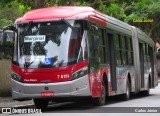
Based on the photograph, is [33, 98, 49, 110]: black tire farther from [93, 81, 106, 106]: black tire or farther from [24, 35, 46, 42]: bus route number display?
[24, 35, 46, 42]: bus route number display

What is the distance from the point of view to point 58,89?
15.4m

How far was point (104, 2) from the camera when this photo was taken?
2486cm

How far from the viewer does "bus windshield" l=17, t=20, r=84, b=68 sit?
15.6 meters

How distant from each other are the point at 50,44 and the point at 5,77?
7428 mm

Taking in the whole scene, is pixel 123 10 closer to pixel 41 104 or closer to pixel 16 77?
pixel 41 104

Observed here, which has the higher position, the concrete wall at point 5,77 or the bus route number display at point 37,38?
the bus route number display at point 37,38

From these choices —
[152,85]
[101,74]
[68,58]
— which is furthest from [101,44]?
[152,85]

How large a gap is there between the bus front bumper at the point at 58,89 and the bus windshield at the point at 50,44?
61cm

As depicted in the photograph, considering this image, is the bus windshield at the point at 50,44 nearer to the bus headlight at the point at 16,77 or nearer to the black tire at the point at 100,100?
the bus headlight at the point at 16,77

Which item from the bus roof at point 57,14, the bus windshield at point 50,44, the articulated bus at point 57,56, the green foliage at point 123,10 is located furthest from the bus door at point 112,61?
the green foliage at point 123,10

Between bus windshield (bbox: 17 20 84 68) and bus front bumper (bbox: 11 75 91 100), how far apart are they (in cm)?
61

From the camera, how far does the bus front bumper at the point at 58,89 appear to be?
50.5 feet

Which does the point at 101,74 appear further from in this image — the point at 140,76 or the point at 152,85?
the point at 152,85

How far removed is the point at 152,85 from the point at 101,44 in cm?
1030
